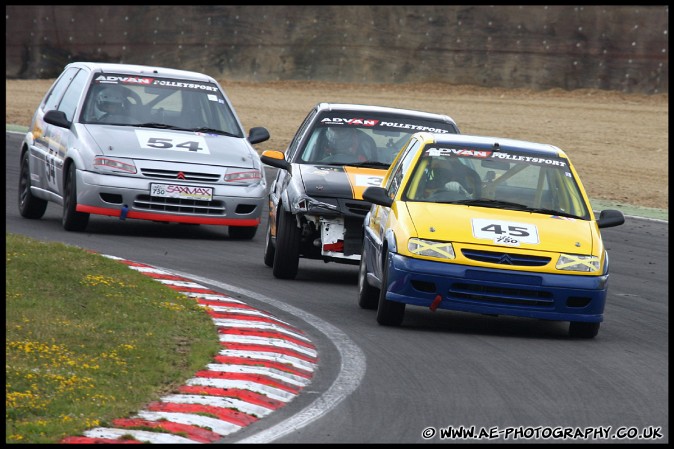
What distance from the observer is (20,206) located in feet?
56.3

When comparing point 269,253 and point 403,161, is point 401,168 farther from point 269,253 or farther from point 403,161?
point 269,253

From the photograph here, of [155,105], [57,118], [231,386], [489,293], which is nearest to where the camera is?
[231,386]

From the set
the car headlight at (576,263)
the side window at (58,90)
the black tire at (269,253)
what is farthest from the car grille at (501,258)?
the side window at (58,90)

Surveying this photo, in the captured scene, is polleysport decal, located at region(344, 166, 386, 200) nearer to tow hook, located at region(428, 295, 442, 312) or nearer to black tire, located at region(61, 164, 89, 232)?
tow hook, located at region(428, 295, 442, 312)

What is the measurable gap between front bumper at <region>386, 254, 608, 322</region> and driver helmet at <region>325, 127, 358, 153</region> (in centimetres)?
353

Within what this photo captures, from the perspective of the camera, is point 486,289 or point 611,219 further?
point 611,219

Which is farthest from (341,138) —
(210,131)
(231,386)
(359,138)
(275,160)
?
(231,386)

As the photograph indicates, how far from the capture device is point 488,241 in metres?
10.6

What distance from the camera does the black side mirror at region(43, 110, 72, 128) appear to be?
15.8 m

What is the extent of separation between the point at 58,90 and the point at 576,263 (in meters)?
8.37

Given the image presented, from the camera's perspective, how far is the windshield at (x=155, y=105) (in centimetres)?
1619

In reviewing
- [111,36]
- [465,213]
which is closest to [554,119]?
[111,36]

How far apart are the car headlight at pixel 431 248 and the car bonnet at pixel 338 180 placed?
246cm

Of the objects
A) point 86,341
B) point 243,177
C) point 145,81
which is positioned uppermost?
point 145,81
